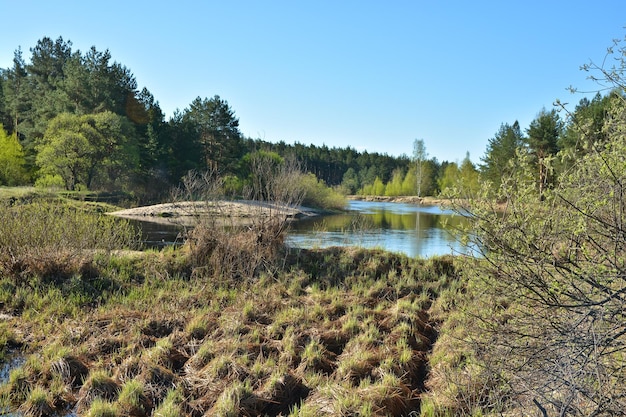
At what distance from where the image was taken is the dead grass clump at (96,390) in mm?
5152

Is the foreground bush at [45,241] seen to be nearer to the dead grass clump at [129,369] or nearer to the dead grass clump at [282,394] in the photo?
the dead grass clump at [129,369]

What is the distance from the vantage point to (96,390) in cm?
531

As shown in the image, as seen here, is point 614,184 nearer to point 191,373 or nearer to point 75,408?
point 191,373

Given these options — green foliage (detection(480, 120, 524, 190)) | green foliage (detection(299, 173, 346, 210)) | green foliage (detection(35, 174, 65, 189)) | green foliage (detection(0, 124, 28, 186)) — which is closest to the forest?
green foliage (detection(480, 120, 524, 190))

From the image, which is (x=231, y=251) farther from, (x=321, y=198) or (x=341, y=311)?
(x=321, y=198)

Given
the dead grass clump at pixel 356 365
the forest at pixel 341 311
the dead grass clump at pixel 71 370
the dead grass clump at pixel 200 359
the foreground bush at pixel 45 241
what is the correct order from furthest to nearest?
the foreground bush at pixel 45 241, the dead grass clump at pixel 200 359, the dead grass clump at pixel 356 365, the dead grass clump at pixel 71 370, the forest at pixel 341 311

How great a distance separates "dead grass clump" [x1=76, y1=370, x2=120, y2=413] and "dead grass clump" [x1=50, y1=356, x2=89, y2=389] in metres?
0.23

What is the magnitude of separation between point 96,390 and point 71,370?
0.70 m

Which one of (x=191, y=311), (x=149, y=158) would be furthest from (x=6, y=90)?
(x=191, y=311)

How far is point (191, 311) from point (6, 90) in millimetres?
52032

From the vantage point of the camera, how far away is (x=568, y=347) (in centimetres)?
374

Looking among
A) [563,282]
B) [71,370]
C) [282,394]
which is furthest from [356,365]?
[71,370]

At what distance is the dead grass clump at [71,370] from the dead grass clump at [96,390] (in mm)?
229

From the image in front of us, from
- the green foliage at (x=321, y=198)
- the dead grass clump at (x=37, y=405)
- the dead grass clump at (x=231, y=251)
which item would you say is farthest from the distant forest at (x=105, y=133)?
the dead grass clump at (x=37, y=405)
